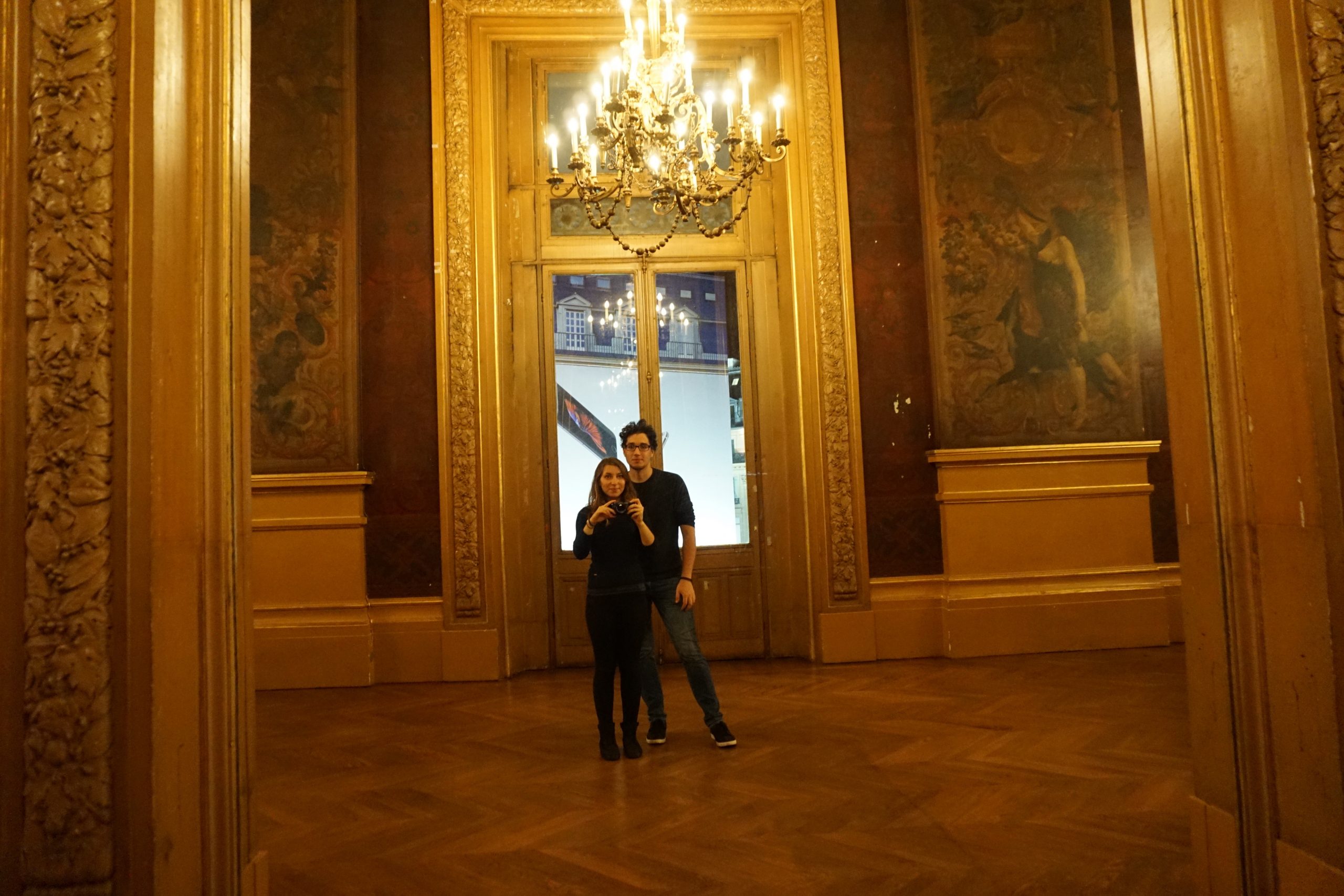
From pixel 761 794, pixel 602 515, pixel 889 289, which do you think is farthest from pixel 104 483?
pixel 889 289

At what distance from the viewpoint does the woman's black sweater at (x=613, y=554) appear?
12.1 ft

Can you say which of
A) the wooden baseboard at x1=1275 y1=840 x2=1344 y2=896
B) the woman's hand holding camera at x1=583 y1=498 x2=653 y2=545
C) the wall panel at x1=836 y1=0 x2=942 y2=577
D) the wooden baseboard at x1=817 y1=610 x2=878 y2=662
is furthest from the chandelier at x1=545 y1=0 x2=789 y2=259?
the wooden baseboard at x1=1275 y1=840 x2=1344 y2=896

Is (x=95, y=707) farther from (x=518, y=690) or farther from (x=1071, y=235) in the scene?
(x=1071, y=235)

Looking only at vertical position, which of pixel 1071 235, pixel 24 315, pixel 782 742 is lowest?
pixel 782 742

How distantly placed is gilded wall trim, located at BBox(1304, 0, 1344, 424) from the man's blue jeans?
101 inches

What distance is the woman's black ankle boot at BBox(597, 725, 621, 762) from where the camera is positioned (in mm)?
3609

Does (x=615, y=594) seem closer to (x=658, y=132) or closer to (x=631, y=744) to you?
(x=631, y=744)

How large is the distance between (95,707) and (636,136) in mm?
3262

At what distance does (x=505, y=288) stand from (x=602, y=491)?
8.89ft

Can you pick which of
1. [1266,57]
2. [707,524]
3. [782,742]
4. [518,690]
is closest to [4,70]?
[1266,57]

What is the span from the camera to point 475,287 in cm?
575

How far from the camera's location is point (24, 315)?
1.82 metres

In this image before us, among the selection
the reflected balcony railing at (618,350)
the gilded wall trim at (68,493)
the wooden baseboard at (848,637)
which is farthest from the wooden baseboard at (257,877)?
the reflected balcony railing at (618,350)

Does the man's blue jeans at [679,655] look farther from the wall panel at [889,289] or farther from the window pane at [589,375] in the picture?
the wall panel at [889,289]
